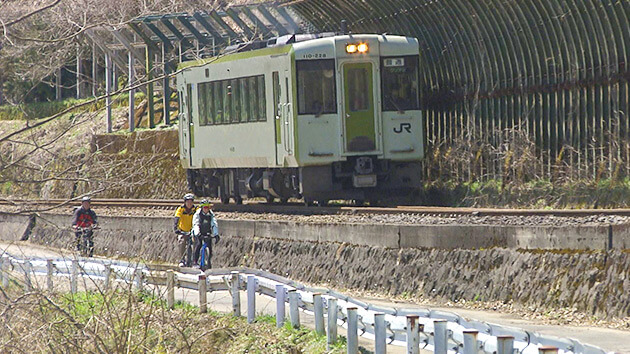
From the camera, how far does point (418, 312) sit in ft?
38.7

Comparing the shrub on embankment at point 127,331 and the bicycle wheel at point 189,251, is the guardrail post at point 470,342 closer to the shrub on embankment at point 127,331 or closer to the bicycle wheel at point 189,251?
the shrub on embankment at point 127,331

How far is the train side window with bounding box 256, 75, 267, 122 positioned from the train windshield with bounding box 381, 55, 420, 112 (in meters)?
2.20

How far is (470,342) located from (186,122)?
2097 centimetres

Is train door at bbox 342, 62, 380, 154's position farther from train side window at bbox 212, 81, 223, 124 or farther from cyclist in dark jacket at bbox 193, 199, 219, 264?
cyclist in dark jacket at bbox 193, 199, 219, 264

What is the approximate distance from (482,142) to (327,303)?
13721 millimetres

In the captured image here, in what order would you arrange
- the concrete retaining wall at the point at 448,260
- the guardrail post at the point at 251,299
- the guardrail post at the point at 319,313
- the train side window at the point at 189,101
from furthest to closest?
the train side window at the point at 189,101 → the guardrail post at the point at 251,299 → the concrete retaining wall at the point at 448,260 → the guardrail post at the point at 319,313

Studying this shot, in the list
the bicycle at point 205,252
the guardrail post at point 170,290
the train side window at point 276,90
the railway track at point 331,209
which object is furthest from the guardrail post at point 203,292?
the train side window at point 276,90

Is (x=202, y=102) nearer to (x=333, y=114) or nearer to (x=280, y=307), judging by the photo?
(x=333, y=114)

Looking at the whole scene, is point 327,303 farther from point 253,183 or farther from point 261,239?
point 253,183

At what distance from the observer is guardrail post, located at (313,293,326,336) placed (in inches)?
553

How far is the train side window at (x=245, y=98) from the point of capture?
2659 cm

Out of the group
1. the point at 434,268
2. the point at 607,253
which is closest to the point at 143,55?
the point at 434,268

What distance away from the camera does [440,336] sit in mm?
10680

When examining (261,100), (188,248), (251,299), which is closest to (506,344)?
(251,299)
